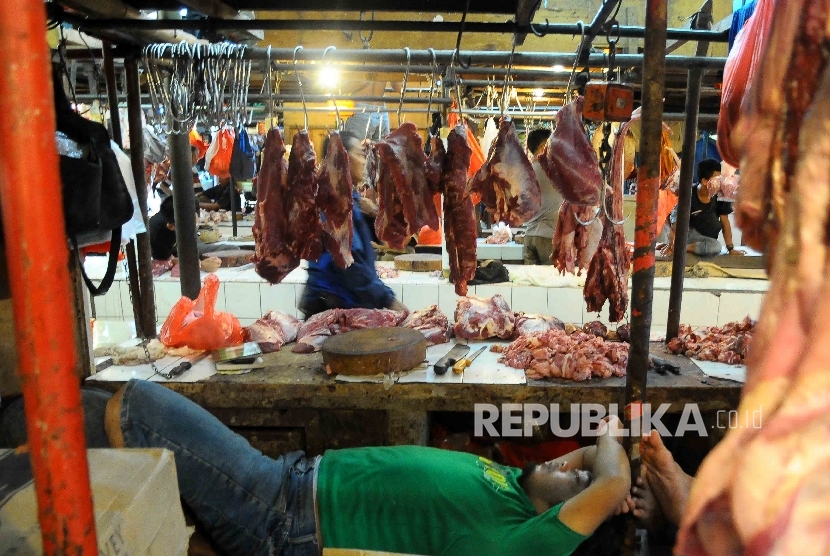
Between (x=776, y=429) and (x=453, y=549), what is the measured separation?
2162mm

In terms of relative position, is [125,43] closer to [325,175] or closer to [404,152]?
[325,175]

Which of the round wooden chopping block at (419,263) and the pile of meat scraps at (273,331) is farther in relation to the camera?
the round wooden chopping block at (419,263)

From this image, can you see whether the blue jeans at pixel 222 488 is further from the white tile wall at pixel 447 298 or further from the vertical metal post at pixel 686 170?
the white tile wall at pixel 447 298

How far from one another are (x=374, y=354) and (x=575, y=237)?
5.92 feet

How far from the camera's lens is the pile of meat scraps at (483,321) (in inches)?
167

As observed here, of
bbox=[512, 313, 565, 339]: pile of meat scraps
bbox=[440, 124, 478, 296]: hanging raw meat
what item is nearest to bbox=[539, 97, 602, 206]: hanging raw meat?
bbox=[440, 124, 478, 296]: hanging raw meat

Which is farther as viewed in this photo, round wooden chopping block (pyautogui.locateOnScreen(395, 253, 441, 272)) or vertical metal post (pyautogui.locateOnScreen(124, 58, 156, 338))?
round wooden chopping block (pyautogui.locateOnScreen(395, 253, 441, 272))

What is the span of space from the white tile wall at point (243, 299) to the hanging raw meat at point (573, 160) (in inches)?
159

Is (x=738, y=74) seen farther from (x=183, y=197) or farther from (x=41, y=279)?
(x=183, y=197)

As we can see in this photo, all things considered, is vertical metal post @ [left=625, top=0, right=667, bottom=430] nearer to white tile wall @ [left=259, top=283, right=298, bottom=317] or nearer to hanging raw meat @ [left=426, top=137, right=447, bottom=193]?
hanging raw meat @ [left=426, top=137, right=447, bottom=193]

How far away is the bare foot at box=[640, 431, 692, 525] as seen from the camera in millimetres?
2508

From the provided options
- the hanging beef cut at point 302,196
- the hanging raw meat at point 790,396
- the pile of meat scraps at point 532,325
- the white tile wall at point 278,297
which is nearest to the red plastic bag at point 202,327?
the hanging beef cut at point 302,196

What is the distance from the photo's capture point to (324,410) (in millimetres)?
3453

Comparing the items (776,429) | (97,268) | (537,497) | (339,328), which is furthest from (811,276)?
(97,268)
